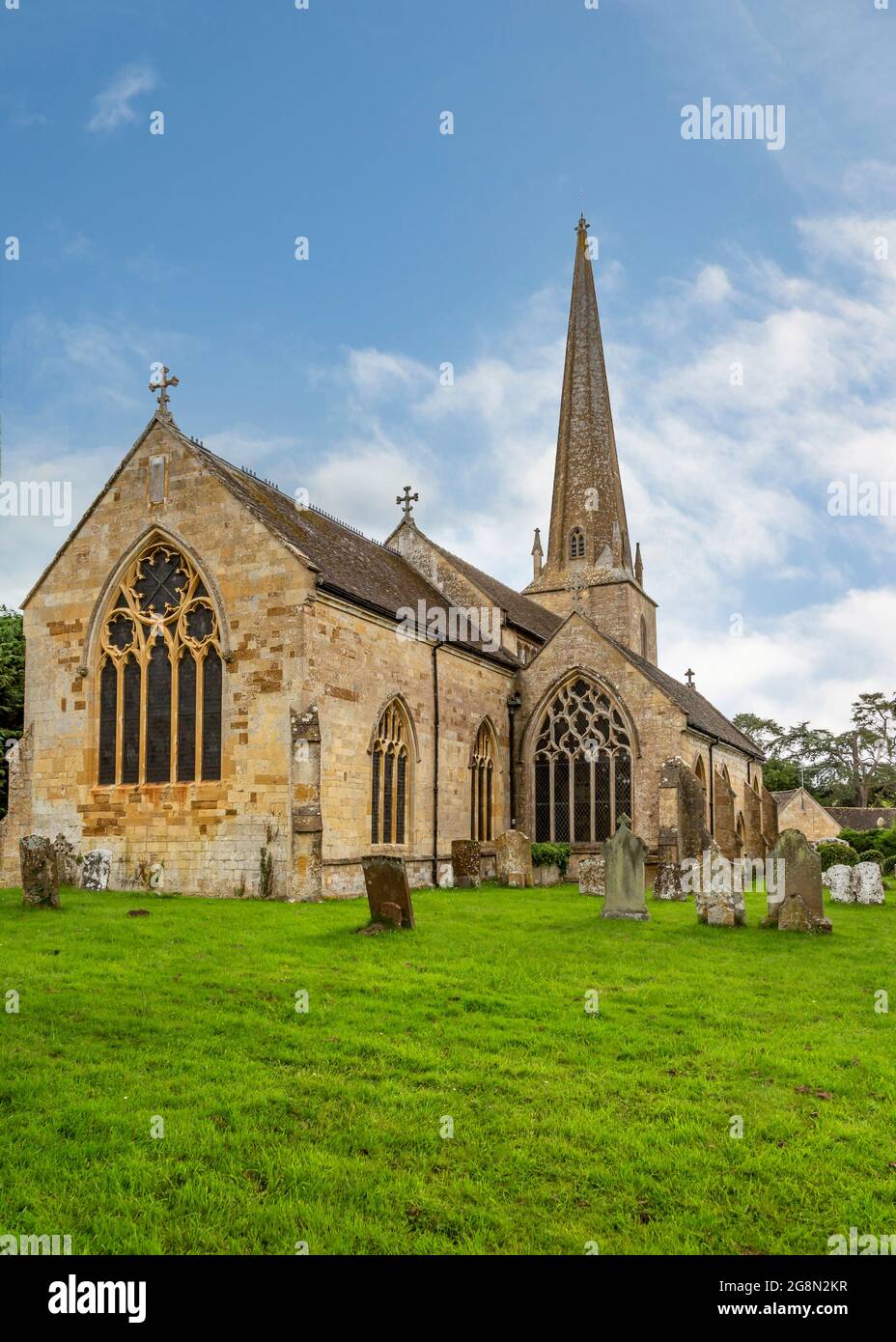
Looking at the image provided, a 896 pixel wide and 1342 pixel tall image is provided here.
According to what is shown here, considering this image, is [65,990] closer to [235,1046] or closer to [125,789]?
[235,1046]

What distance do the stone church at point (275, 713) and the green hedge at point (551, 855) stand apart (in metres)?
0.61

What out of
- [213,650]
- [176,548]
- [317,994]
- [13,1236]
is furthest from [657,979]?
[176,548]

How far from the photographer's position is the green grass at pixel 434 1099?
580 centimetres

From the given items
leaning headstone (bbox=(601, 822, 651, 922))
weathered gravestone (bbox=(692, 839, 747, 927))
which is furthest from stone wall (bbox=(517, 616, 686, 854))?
weathered gravestone (bbox=(692, 839, 747, 927))

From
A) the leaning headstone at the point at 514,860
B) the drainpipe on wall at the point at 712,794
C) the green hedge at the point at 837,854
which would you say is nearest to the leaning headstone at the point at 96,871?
the leaning headstone at the point at 514,860

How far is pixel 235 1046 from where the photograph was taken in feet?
29.4

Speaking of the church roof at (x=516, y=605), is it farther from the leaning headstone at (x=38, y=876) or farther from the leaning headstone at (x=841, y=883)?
the leaning headstone at (x=38, y=876)

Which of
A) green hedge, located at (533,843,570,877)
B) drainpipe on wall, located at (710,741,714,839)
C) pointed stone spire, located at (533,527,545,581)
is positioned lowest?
green hedge, located at (533,843,570,877)

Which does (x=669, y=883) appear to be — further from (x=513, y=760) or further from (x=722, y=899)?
(x=513, y=760)

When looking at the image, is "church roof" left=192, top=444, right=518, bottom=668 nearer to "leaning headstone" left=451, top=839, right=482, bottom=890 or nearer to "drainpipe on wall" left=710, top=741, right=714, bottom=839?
"leaning headstone" left=451, top=839, right=482, bottom=890

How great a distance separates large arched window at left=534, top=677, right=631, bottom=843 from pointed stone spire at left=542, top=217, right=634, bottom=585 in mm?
13159

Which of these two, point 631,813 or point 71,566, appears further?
point 631,813

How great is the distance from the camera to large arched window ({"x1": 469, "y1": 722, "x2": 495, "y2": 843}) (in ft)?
94.9

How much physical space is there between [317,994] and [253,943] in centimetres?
340
